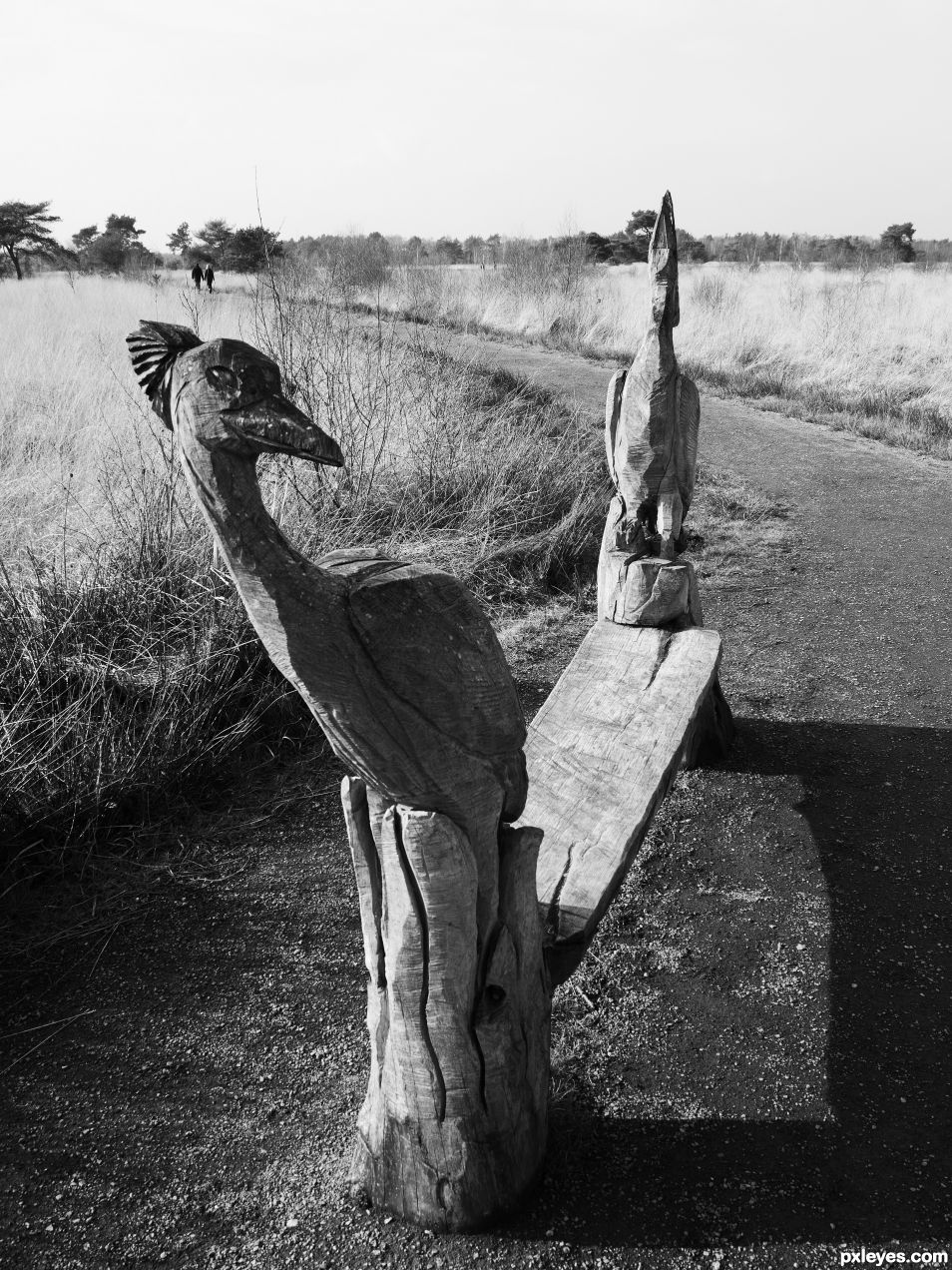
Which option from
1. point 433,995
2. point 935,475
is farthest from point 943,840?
point 935,475

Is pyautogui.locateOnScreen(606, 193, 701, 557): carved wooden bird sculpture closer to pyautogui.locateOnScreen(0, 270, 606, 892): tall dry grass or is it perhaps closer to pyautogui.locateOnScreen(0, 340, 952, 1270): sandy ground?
pyautogui.locateOnScreen(0, 340, 952, 1270): sandy ground

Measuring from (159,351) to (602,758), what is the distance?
1.83m

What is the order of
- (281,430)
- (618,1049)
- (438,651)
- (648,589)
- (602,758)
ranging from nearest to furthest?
(281,430) → (438,651) → (618,1049) → (602,758) → (648,589)

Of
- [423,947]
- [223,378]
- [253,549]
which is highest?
[223,378]

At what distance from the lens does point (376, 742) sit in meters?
1.44

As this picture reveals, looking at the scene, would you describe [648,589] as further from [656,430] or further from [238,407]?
[238,407]

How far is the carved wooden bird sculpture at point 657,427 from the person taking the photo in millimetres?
3119

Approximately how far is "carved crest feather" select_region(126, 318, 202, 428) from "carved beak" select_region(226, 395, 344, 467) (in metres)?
0.15

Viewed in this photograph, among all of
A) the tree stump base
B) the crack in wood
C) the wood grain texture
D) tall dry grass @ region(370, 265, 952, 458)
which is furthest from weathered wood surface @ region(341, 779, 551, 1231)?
tall dry grass @ region(370, 265, 952, 458)

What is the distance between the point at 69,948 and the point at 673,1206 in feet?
5.95

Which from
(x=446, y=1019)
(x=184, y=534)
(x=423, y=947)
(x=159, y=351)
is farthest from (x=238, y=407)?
(x=184, y=534)

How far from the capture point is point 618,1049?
2.29 meters

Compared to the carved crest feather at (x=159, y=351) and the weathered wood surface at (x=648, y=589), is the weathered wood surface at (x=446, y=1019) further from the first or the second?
→ the weathered wood surface at (x=648, y=589)

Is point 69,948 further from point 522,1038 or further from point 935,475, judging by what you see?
point 935,475
